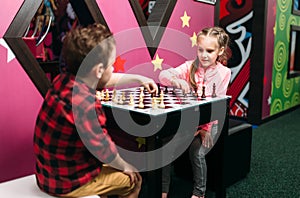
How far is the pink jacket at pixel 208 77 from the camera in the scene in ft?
6.21

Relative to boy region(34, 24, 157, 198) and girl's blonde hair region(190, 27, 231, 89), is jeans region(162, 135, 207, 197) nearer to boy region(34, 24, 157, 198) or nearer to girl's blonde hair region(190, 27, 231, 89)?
girl's blonde hair region(190, 27, 231, 89)

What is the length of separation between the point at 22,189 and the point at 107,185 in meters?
0.31

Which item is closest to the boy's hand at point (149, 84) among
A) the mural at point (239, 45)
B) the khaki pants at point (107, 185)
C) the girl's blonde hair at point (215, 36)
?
the khaki pants at point (107, 185)

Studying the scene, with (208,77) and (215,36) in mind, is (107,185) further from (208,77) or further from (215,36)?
(215,36)

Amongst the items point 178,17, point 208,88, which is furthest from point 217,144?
point 178,17

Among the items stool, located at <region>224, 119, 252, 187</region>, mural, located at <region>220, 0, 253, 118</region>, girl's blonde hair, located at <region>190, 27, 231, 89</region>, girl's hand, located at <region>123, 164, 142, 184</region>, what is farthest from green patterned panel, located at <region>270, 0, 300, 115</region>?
girl's hand, located at <region>123, 164, 142, 184</region>

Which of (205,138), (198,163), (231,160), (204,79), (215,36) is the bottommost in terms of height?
(231,160)

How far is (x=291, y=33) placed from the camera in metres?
4.27

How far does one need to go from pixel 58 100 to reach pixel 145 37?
1161mm

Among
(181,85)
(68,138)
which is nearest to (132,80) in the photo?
(181,85)

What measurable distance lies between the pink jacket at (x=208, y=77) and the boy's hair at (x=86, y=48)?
2.58ft

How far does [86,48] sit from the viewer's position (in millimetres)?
1155

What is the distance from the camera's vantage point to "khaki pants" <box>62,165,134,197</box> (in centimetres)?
122

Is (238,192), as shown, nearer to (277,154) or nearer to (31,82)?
(277,154)
